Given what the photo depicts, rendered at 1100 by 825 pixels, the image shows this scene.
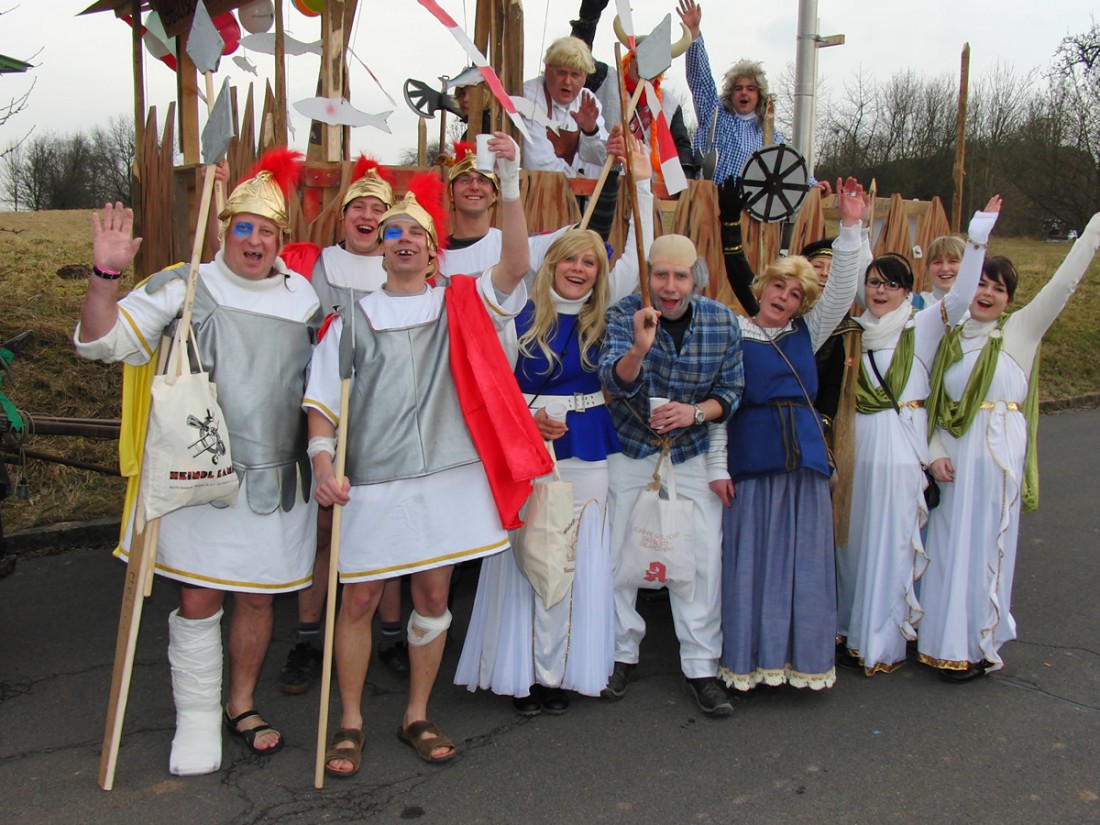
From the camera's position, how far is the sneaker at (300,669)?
12.4 ft

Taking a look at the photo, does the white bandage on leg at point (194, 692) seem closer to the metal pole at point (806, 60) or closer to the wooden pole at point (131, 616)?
the wooden pole at point (131, 616)

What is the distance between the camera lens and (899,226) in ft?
21.4

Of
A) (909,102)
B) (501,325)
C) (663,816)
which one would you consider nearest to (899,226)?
(501,325)

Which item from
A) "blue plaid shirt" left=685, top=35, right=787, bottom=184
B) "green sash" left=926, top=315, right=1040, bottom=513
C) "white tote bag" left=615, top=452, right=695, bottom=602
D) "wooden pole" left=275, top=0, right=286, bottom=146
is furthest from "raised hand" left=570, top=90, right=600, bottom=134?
"white tote bag" left=615, top=452, right=695, bottom=602

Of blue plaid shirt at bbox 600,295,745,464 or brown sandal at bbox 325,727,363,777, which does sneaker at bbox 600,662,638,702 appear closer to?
blue plaid shirt at bbox 600,295,745,464

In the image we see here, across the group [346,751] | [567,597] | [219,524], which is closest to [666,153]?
[567,597]

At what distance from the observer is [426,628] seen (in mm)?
3271

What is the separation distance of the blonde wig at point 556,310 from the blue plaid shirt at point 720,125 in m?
2.84

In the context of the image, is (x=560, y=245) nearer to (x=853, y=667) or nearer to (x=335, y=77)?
(x=335, y=77)

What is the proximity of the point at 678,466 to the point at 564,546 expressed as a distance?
2.03 ft

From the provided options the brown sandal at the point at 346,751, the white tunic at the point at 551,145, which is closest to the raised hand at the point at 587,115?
the white tunic at the point at 551,145

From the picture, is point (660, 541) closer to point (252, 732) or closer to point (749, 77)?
point (252, 732)

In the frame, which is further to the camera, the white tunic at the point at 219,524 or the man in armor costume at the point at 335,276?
the man in armor costume at the point at 335,276

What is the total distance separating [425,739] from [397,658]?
81 cm
